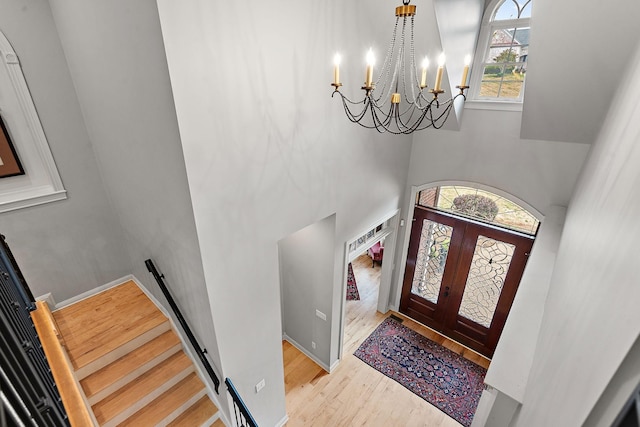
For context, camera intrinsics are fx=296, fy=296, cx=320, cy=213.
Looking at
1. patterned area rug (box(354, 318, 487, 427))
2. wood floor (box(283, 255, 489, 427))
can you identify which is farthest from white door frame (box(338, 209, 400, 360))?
patterned area rug (box(354, 318, 487, 427))

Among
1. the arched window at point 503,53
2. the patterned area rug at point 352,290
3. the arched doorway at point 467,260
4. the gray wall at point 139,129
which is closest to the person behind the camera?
the gray wall at point 139,129

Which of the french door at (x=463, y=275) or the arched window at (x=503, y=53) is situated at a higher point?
the arched window at (x=503, y=53)

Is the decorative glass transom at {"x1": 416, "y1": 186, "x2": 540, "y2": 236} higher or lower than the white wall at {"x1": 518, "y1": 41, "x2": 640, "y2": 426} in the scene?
lower

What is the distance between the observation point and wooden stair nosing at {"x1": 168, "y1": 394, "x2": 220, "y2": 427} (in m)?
3.18

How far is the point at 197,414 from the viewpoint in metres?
3.26

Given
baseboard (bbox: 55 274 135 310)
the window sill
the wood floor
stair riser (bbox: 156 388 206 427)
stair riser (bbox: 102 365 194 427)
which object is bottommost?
the wood floor

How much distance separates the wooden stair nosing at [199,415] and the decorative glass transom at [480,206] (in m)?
4.53

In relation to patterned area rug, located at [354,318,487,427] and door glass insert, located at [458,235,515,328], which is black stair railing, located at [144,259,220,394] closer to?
patterned area rug, located at [354,318,487,427]

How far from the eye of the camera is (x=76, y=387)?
2.76 meters

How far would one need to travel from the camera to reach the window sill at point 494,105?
4172 mm

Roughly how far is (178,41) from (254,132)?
850 millimetres

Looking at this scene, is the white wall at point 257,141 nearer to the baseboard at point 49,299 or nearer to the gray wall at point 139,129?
the gray wall at point 139,129

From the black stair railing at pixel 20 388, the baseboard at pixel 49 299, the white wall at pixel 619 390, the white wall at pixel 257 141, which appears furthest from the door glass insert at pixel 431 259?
the baseboard at pixel 49 299

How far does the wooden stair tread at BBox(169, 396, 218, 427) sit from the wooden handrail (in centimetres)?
82
